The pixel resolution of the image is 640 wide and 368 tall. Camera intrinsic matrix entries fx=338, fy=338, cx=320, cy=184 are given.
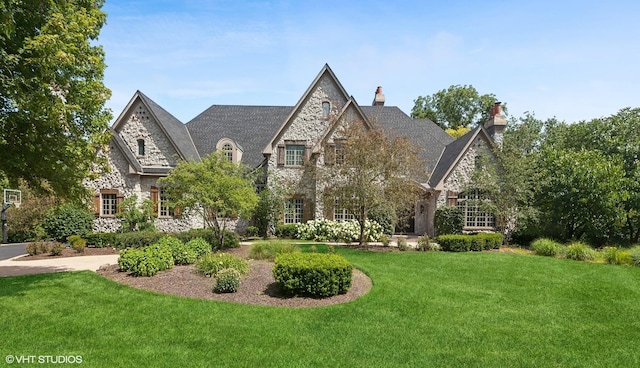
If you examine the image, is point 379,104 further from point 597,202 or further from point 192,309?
point 192,309

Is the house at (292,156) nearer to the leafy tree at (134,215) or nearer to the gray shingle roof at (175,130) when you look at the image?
the gray shingle roof at (175,130)

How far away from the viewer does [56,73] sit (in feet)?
26.2

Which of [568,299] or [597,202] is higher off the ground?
[597,202]

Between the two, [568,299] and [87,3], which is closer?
[568,299]

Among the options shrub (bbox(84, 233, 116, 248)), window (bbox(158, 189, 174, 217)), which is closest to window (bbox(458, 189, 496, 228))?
window (bbox(158, 189, 174, 217))

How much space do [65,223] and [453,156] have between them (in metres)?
23.2

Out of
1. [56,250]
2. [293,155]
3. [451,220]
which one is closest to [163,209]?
[56,250]

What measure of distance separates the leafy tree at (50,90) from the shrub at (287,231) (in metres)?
12.2

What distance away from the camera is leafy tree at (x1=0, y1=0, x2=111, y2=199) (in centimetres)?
721

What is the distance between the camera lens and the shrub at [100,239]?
17.5 m

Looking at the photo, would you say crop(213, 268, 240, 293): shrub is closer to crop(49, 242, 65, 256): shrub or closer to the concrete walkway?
the concrete walkway

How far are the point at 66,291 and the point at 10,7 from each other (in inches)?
264

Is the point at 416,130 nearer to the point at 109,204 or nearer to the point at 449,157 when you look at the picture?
the point at 449,157

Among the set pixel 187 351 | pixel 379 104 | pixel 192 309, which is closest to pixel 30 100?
pixel 192 309
